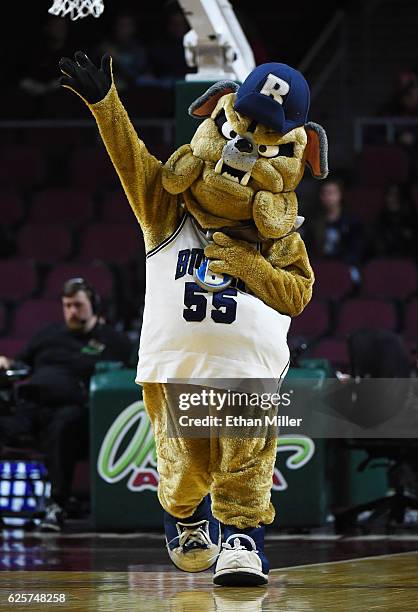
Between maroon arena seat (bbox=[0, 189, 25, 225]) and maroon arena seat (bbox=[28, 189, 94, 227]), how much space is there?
0.29ft

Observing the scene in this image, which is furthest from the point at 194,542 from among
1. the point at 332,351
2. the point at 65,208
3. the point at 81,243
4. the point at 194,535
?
the point at 65,208

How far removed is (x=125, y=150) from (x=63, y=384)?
3.02 m

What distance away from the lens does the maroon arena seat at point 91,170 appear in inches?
413

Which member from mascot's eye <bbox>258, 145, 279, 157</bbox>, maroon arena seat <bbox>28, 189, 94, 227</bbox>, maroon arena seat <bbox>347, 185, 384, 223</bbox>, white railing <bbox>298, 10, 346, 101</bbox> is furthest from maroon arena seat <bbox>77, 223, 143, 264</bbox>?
mascot's eye <bbox>258, 145, 279, 157</bbox>

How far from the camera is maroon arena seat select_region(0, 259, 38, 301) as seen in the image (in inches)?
369

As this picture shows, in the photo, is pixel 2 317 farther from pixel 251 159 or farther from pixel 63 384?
pixel 251 159

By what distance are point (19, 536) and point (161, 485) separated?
2059 millimetres

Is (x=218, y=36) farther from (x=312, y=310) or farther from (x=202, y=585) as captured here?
(x=312, y=310)

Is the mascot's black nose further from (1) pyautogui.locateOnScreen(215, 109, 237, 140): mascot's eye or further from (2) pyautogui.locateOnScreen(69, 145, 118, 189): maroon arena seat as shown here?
(2) pyautogui.locateOnScreen(69, 145, 118, 189): maroon arena seat

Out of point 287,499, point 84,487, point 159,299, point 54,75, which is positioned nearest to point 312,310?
point 84,487

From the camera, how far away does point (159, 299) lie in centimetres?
418

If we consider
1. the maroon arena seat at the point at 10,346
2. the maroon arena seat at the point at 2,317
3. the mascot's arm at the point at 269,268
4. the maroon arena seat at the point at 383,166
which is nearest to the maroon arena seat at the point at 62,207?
the maroon arena seat at the point at 2,317

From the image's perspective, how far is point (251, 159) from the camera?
13.6ft

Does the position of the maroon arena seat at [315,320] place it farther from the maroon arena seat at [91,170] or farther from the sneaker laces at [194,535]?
the sneaker laces at [194,535]
